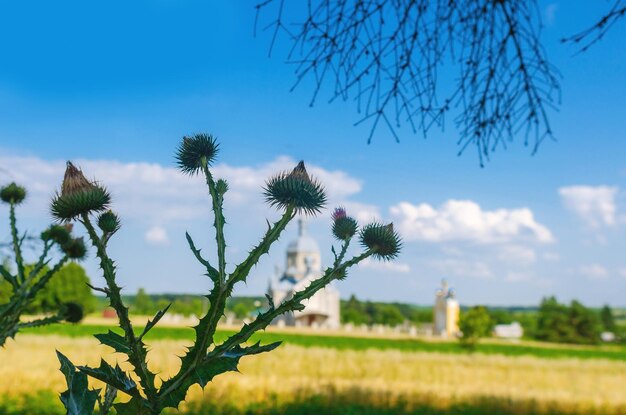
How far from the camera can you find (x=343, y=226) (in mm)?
2818

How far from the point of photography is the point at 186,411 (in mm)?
14016

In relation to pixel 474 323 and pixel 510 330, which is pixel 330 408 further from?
pixel 510 330

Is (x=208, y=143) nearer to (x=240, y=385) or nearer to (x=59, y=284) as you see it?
(x=240, y=385)

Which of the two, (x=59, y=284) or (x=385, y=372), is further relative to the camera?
(x=59, y=284)

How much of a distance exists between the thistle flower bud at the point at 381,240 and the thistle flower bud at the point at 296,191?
0.32 metres

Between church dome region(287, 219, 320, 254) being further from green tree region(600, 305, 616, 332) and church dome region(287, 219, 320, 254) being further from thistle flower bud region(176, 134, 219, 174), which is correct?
thistle flower bud region(176, 134, 219, 174)

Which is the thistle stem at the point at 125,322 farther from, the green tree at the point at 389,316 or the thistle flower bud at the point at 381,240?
the green tree at the point at 389,316

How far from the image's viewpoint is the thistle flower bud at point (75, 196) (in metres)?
2.42

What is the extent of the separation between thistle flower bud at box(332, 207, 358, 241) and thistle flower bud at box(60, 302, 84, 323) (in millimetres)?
2901

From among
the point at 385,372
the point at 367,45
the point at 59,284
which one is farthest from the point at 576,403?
the point at 59,284

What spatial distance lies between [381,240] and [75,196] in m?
1.22

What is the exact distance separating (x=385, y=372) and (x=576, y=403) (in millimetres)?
10005

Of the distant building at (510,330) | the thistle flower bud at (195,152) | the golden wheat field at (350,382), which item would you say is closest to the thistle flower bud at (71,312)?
the thistle flower bud at (195,152)

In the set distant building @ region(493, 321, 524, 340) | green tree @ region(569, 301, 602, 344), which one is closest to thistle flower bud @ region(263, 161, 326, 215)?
green tree @ region(569, 301, 602, 344)
